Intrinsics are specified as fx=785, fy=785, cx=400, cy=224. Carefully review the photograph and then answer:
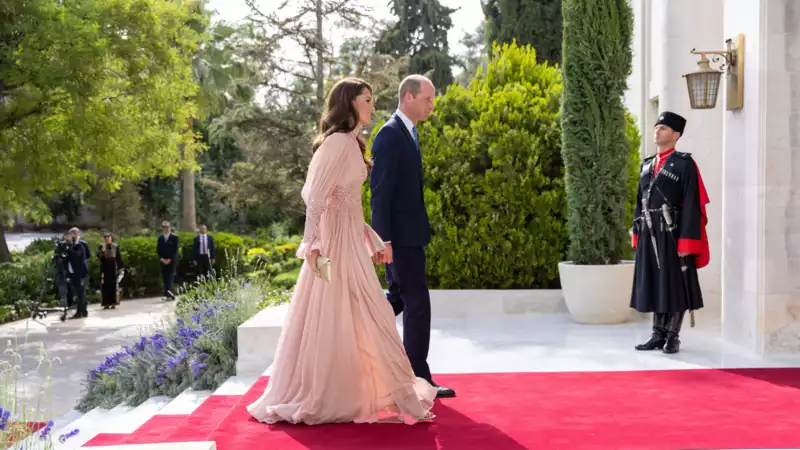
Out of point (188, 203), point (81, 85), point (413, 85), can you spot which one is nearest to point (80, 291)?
point (81, 85)

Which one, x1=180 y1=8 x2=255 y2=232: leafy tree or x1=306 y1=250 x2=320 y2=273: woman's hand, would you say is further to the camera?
x1=180 y1=8 x2=255 y2=232: leafy tree

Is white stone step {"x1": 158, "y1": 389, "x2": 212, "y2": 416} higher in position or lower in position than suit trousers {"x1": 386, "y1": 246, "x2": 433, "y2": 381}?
lower

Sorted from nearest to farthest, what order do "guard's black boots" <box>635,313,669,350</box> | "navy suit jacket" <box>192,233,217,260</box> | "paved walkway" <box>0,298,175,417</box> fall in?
"guard's black boots" <box>635,313,669,350</box> → "paved walkway" <box>0,298,175,417</box> → "navy suit jacket" <box>192,233,217,260</box>

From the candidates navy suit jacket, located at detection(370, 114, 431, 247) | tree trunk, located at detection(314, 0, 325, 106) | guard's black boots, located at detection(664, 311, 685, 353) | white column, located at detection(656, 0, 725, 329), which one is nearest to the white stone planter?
white column, located at detection(656, 0, 725, 329)

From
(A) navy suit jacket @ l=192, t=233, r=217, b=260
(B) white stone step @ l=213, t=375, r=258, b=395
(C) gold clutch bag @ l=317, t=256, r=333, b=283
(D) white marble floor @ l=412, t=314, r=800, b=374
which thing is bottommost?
(B) white stone step @ l=213, t=375, r=258, b=395

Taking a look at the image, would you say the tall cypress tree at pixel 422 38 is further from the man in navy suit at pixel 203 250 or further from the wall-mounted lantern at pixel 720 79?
the wall-mounted lantern at pixel 720 79

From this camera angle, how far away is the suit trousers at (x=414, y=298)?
4.91m

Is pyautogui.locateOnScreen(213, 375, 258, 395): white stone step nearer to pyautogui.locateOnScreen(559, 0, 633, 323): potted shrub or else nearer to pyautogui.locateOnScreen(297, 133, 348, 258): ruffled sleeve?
pyautogui.locateOnScreen(297, 133, 348, 258): ruffled sleeve

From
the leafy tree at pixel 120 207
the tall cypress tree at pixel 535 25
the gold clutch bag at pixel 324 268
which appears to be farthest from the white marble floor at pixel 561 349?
the leafy tree at pixel 120 207

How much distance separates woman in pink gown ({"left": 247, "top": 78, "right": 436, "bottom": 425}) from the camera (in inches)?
174

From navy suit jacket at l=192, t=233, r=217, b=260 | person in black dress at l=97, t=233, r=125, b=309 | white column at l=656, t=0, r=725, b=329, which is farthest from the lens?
navy suit jacket at l=192, t=233, r=217, b=260

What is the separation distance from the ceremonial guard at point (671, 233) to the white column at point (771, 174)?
16.1 inches

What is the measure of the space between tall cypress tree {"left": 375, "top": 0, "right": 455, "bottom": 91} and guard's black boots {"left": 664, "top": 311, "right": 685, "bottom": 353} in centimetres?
2498

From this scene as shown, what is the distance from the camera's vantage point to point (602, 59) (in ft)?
27.5
